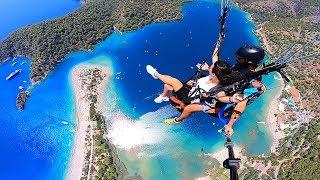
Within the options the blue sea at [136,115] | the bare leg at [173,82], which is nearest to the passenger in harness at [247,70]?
the bare leg at [173,82]

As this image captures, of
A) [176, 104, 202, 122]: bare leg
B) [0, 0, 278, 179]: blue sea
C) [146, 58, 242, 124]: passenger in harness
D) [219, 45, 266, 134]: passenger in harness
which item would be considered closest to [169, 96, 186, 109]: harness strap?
[146, 58, 242, 124]: passenger in harness

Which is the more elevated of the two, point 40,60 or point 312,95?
point 40,60

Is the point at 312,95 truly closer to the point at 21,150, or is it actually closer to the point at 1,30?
the point at 21,150

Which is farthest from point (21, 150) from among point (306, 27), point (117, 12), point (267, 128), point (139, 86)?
→ point (306, 27)

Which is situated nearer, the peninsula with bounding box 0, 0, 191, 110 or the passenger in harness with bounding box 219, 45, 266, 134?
the passenger in harness with bounding box 219, 45, 266, 134

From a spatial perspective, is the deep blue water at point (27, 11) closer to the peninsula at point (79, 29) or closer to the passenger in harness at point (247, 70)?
the peninsula at point (79, 29)

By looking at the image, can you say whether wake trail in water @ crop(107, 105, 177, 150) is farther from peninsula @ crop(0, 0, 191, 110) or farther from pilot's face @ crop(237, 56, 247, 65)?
pilot's face @ crop(237, 56, 247, 65)

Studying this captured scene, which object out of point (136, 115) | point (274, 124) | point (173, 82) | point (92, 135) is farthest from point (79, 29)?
point (173, 82)
